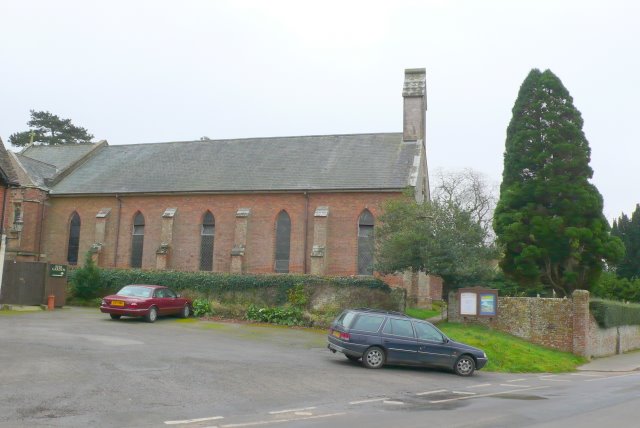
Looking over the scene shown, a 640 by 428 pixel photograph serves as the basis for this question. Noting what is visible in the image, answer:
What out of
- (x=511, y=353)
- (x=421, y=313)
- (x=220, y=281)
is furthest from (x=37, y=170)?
(x=511, y=353)

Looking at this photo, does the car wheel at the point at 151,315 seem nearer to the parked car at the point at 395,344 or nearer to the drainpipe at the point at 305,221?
the parked car at the point at 395,344

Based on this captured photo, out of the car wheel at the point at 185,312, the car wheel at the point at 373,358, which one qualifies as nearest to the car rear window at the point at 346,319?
the car wheel at the point at 373,358

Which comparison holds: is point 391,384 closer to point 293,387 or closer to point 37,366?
point 293,387

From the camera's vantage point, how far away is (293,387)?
40.2 ft

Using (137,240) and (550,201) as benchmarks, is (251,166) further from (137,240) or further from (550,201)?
(550,201)

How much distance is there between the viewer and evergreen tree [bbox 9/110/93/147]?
234ft

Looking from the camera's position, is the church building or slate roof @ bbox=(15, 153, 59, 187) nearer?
the church building

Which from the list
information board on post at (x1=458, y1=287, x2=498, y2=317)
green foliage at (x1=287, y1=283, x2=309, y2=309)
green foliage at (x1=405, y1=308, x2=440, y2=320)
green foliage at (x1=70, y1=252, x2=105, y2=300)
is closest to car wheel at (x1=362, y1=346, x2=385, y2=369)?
information board on post at (x1=458, y1=287, x2=498, y2=317)

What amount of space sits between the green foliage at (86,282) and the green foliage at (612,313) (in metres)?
24.3

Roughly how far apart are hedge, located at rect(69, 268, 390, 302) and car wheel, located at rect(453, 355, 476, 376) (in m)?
9.86

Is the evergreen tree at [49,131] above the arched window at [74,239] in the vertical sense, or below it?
above

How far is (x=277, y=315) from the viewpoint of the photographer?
25812mm

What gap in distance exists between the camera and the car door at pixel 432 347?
53.2ft

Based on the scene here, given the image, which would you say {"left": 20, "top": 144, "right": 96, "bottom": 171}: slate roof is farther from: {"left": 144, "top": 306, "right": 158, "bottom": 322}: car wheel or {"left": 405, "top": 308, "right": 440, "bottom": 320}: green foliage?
{"left": 405, "top": 308, "right": 440, "bottom": 320}: green foliage
